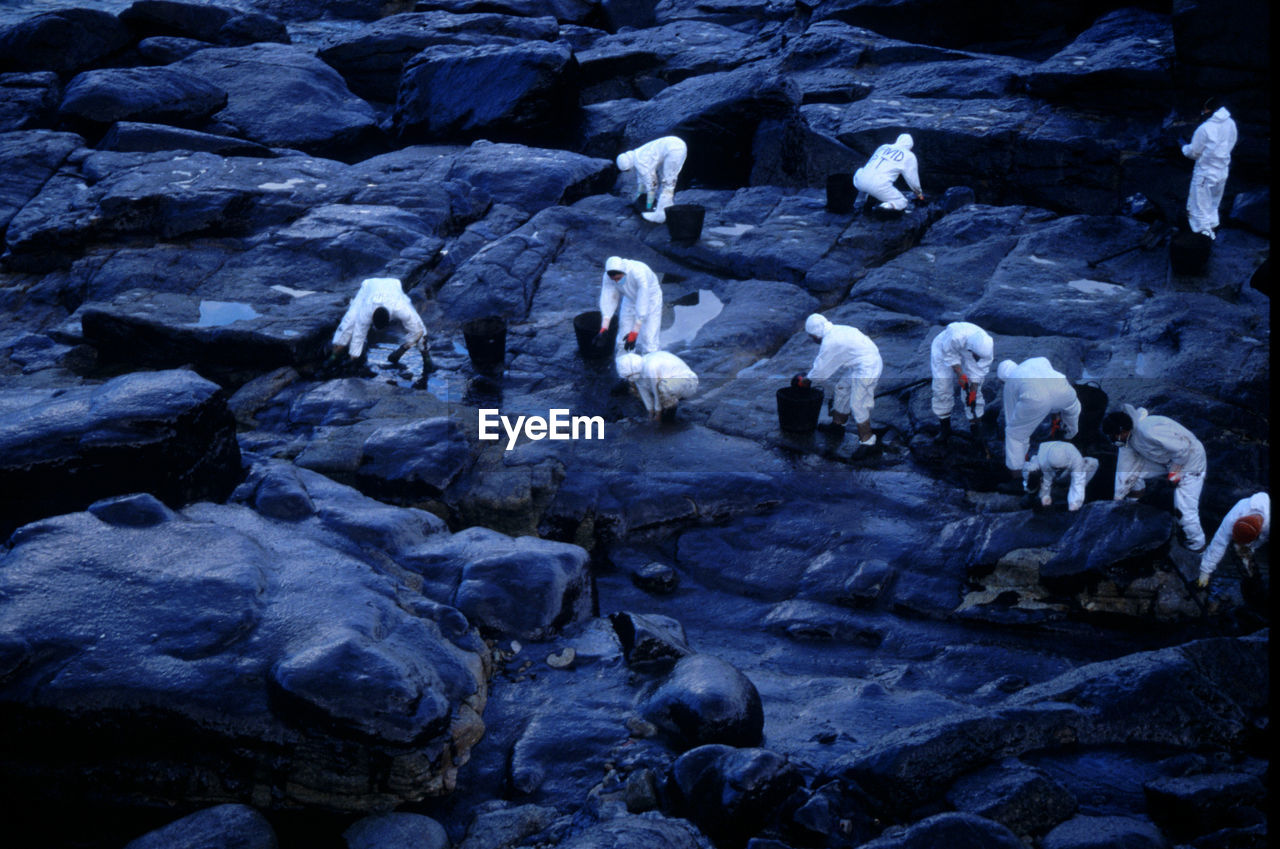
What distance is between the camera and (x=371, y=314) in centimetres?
990

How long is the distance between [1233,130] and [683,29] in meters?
13.0

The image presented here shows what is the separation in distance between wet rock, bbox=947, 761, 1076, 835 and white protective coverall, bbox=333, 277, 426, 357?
23.1 feet

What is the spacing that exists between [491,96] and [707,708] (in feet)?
44.2

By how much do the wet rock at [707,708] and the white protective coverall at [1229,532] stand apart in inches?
145

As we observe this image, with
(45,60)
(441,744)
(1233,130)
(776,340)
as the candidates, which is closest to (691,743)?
(441,744)

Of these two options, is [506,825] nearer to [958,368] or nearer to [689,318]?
[958,368]

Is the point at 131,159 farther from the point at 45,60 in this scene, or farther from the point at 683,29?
the point at 683,29

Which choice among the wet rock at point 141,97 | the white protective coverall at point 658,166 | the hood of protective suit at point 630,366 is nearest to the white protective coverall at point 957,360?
the hood of protective suit at point 630,366

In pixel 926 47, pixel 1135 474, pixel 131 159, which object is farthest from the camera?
pixel 926 47

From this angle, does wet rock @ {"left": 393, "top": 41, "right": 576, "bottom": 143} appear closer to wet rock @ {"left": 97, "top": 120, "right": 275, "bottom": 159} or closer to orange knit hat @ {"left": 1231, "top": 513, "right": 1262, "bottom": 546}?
wet rock @ {"left": 97, "top": 120, "right": 275, "bottom": 159}

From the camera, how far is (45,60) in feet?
60.3

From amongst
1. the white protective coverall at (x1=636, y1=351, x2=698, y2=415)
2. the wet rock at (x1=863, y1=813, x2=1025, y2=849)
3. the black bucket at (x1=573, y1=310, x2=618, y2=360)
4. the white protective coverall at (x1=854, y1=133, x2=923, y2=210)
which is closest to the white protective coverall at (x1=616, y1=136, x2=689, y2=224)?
the white protective coverall at (x1=854, y1=133, x2=923, y2=210)

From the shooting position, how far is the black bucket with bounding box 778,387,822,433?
28.0ft

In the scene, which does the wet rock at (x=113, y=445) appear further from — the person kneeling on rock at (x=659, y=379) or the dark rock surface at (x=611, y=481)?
the person kneeling on rock at (x=659, y=379)
